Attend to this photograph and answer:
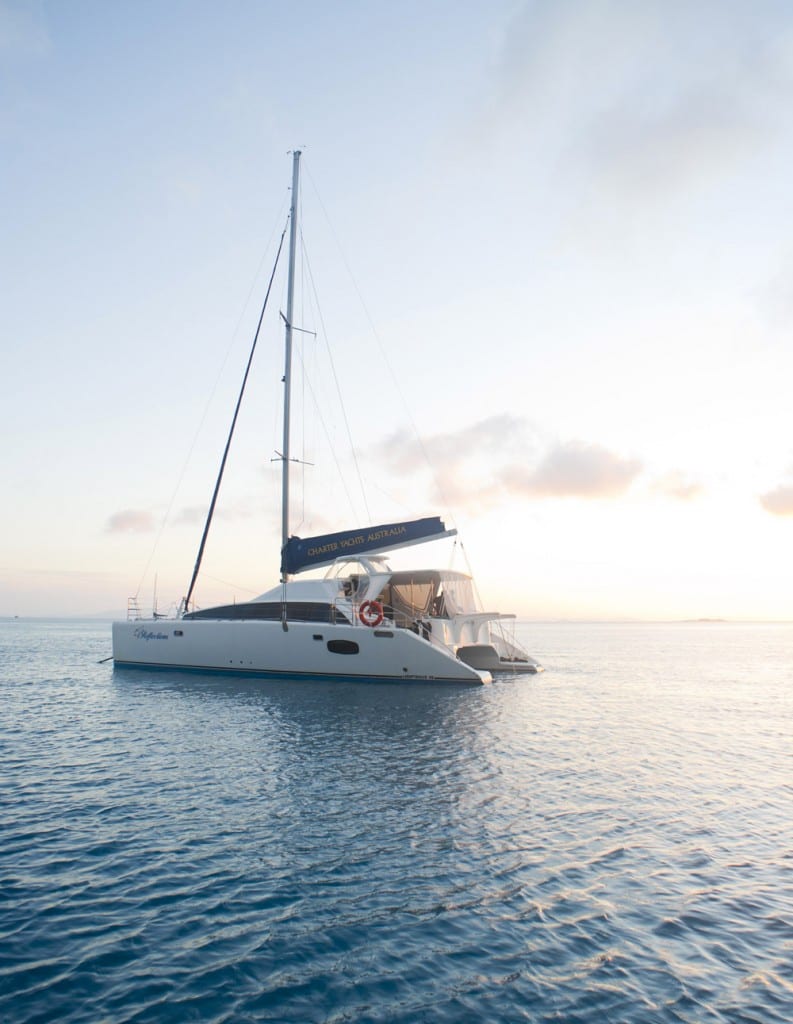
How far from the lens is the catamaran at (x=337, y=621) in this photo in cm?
2530

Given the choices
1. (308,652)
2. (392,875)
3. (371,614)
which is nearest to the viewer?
(392,875)

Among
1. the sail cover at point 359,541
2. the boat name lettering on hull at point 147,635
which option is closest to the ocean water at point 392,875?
the sail cover at point 359,541

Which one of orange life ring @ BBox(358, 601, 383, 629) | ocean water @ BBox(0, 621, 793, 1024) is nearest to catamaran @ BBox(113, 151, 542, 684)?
orange life ring @ BBox(358, 601, 383, 629)

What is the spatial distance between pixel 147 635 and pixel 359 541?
37.6 feet

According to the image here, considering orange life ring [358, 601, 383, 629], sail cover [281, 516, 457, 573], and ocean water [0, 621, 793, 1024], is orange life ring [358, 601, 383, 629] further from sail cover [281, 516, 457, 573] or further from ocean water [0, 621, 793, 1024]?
ocean water [0, 621, 793, 1024]

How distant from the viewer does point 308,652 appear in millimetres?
26094

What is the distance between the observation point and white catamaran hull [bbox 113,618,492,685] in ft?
82.1

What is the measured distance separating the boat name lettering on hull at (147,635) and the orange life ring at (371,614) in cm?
1037

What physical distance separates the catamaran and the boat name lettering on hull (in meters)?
0.05

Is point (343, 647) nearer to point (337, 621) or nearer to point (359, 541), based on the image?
point (337, 621)

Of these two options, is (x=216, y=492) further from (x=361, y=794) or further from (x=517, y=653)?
(x=361, y=794)

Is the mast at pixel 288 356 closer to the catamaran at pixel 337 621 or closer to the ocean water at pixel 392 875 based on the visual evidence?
the catamaran at pixel 337 621

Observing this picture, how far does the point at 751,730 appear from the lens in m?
19.4

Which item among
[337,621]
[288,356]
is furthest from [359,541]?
[288,356]
